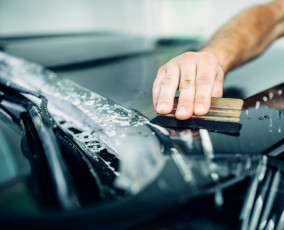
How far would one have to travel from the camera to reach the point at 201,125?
58 cm

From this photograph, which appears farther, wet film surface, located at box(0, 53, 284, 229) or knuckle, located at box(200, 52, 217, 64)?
knuckle, located at box(200, 52, 217, 64)

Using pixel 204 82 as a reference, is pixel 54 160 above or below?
below

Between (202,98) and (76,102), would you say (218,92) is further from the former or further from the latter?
(76,102)

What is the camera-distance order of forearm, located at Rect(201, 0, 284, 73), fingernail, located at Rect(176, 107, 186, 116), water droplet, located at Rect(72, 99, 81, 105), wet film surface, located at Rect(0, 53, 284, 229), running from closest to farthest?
wet film surface, located at Rect(0, 53, 284, 229) → fingernail, located at Rect(176, 107, 186, 116) → water droplet, located at Rect(72, 99, 81, 105) → forearm, located at Rect(201, 0, 284, 73)

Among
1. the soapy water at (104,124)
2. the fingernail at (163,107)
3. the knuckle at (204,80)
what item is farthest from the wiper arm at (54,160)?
the knuckle at (204,80)

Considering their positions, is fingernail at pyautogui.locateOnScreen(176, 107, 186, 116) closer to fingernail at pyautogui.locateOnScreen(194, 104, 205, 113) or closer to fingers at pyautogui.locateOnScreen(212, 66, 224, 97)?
fingernail at pyautogui.locateOnScreen(194, 104, 205, 113)

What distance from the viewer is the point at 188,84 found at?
26.5 inches

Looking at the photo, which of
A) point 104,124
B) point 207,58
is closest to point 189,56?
point 207,58

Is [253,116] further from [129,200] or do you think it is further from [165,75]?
[129,200]

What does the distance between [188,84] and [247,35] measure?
0.77m

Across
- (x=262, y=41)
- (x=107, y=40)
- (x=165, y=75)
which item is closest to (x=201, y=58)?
(x=165, y=75)

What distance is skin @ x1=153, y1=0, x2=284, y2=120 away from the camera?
0.63m

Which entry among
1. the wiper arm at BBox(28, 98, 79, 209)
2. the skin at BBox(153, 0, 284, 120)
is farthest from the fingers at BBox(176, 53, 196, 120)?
the wiper arm at BBox(28, 98, 79, 209)

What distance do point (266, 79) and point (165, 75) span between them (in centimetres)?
38
